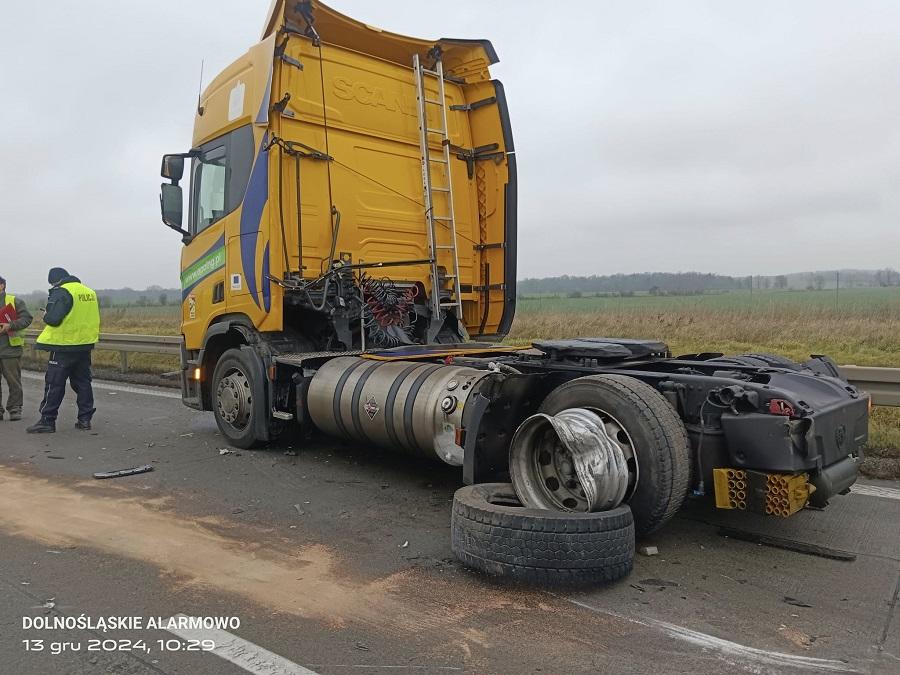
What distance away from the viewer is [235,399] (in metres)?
6.03

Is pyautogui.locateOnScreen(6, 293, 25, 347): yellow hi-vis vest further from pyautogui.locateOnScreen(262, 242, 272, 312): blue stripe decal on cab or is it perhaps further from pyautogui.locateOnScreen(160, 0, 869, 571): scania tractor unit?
pyautogui.locateOnScreen(262, 242, 272, 312): blue stripe decal on cab

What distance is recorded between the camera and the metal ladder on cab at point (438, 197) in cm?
630

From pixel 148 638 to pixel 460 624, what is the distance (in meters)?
1.22

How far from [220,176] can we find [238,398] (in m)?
1.95

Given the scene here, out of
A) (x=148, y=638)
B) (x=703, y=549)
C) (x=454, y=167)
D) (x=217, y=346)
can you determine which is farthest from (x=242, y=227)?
(x=703, y=549)

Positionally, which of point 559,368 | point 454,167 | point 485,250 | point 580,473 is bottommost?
point 580,473

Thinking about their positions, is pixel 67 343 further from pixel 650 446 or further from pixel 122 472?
pixel 650 446

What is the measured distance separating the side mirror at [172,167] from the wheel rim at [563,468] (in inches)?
179

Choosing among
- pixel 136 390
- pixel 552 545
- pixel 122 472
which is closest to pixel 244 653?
pixel 552 545

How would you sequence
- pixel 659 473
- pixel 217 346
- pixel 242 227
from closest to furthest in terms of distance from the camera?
pixel 659 473
pixel 242 227
pixel 217 346

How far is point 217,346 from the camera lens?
21.3ft

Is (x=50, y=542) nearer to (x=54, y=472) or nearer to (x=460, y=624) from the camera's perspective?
(x=54, y=472)

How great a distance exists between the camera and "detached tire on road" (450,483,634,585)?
3045 mm

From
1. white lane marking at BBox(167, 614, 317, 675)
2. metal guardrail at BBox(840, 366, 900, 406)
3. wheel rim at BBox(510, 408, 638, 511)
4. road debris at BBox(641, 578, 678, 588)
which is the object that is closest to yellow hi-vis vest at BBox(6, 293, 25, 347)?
white lane marking at BBox(167, 614, 317, 675)
